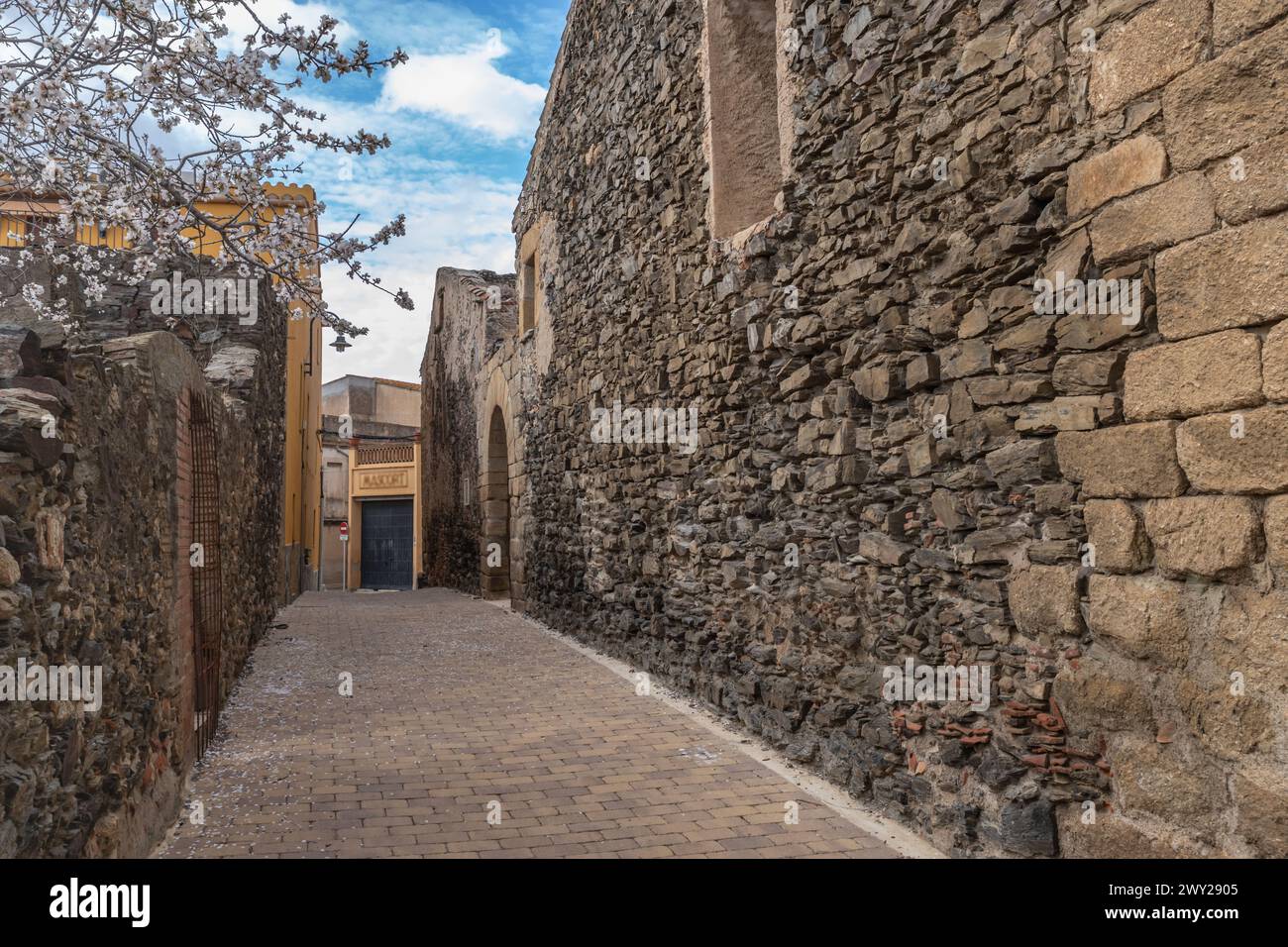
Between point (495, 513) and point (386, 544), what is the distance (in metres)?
12.9

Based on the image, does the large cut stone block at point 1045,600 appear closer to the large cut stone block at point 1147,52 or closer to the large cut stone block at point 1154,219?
the large cut stone block at point 1154,219

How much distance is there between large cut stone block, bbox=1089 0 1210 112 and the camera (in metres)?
2.45

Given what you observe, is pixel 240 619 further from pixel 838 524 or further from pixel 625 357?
pixel 838 524

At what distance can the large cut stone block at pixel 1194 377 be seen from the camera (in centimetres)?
229

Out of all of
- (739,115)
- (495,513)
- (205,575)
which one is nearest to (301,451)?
(495,513)

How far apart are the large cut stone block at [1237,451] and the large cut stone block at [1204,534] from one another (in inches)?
1.9

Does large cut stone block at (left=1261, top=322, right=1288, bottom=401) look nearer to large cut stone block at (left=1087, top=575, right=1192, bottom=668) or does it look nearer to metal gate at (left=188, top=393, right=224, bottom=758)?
large cut stone block at (left=1087, top=575, right=1192, bottom=668)

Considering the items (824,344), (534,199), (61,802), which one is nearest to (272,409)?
(534,199)

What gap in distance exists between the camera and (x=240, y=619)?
22.1 feet

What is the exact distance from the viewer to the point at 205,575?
4.93 meters

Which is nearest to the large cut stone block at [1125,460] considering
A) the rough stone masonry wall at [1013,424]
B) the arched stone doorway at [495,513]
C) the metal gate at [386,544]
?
the rough stone masonry wall at [1013,424]

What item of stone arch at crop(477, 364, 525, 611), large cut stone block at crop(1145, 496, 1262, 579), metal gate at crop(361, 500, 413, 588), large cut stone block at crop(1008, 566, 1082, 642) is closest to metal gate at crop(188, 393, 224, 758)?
large cut stone block at crop(1008, 566, 1082, 642)

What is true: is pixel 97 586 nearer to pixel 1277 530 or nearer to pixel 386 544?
pixel 1277 530

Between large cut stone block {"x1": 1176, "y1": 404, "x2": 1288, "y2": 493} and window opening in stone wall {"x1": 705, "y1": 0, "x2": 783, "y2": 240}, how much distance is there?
3.31 metres
